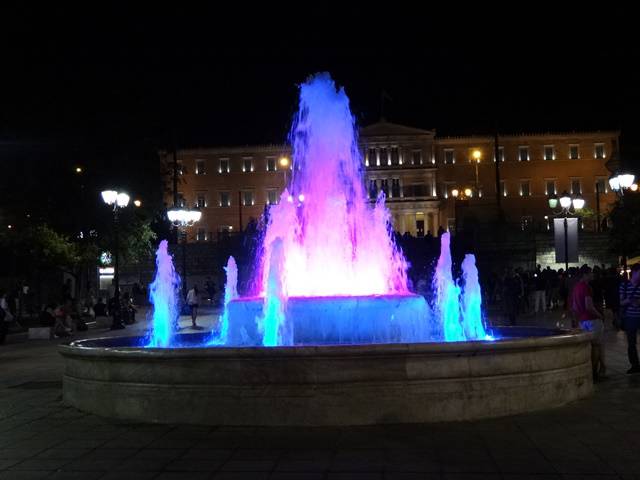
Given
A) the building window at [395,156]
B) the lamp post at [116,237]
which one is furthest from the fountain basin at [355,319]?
the building window at [395,156]

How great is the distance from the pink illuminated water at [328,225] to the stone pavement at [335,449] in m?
5.97

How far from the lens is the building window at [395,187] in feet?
285

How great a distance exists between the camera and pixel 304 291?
45.2ft

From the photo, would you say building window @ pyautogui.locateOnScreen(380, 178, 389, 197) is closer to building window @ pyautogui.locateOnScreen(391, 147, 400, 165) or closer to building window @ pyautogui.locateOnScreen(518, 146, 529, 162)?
building window @ pyautogui.locateOnScreen(391, 147, 400, 165)

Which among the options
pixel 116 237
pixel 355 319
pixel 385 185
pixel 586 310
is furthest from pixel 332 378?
pixel 385 185

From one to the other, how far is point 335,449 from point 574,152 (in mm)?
87305

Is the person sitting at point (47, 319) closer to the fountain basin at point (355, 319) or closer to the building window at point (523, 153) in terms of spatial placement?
the fountain basin at point (355, 319)

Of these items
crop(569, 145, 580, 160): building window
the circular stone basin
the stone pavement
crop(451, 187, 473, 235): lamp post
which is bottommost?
the stone pavement

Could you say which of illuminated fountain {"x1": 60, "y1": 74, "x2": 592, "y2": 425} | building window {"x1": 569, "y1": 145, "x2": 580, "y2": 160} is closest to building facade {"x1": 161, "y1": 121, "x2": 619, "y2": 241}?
building window {"x1": 569, "y1": 145, "x2": 580, "y2": 160}

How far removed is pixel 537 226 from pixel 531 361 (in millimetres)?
58458

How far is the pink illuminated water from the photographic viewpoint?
46.0ft

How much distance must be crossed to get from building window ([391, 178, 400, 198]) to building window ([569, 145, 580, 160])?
66.7ft

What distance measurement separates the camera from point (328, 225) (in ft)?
47.2

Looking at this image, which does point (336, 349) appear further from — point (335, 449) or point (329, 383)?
point (335, 449)
